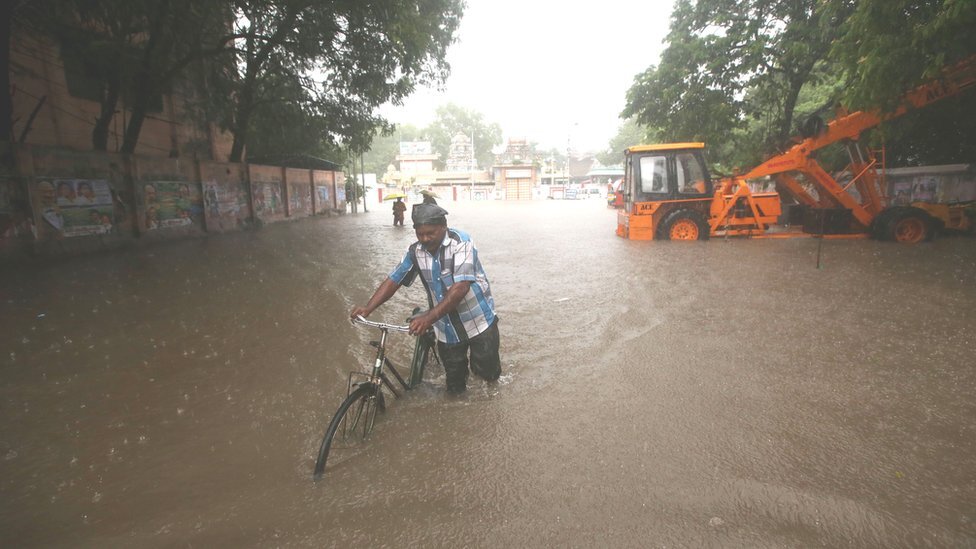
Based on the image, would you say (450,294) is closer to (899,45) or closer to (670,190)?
(899,45)

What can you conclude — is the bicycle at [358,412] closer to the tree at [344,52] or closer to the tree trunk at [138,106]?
the tree at [344,52]

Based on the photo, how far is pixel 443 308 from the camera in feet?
9.52

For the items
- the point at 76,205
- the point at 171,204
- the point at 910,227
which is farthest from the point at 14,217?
the point at 910,227

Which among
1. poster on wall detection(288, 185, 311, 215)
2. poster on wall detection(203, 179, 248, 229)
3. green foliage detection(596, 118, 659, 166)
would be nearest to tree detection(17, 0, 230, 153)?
poster on wall detection(203, 179, 248, 229)

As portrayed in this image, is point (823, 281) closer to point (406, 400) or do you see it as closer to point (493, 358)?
point (493, 358)

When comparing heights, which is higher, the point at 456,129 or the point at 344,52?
the point at 456,129

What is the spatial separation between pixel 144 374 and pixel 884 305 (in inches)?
309

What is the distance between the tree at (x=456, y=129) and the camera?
73.5m

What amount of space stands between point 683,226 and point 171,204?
44.8ft

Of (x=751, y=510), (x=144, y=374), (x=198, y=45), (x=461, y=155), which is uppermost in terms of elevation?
(x=461, y=155)

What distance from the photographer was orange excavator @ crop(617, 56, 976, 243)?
9.98 m

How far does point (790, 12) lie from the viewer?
45.9 ft

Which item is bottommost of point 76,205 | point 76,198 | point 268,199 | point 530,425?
point 530,425

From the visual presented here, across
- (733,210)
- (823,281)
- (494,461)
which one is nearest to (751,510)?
(494,461)
